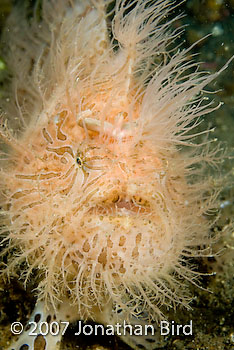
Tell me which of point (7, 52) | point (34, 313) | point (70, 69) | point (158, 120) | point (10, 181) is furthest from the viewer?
point (7, 52)

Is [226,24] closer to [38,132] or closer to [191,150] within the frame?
[191,150]

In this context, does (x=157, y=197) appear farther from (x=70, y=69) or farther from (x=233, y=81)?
(x=233, y=81)

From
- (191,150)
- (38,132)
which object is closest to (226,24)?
(191,150)

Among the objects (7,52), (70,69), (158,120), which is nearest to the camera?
(158,120)

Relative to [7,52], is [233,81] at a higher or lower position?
lower

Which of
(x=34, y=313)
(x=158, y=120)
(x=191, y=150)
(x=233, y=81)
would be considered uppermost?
(x=233, y=81)

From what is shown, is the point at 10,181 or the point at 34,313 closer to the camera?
the point at 10,181

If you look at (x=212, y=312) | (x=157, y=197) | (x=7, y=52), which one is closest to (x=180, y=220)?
(x=157, y=197)

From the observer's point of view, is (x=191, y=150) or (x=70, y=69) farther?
(x=191, y=150)

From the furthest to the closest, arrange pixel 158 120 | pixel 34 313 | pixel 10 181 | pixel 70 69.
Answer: pixel 34 313, pixel 10 181, pixel 70 69, pixel 158 120
